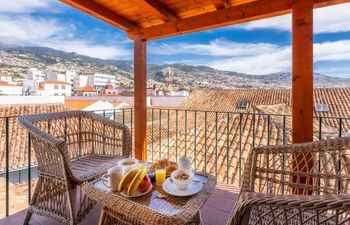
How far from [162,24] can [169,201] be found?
97.1 inches

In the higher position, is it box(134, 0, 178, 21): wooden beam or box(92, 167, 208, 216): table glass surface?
box(134, 0, 178, 21): wooden beam

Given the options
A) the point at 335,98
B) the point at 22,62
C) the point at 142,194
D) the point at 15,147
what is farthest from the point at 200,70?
the point at 142,194

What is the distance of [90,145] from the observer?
8.28ft

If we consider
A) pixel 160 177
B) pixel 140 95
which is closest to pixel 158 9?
pixel 140 95

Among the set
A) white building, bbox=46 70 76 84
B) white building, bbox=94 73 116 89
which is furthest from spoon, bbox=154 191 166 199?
white building, bbox=94 73 116 89

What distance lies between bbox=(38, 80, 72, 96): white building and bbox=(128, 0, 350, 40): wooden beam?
13316 mm

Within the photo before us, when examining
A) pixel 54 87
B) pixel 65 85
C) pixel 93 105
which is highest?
pixel 65 85

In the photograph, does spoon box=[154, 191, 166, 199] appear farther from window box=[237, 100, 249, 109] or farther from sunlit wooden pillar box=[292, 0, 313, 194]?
window box=[237, 100, 249, 109]

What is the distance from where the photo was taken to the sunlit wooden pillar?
6.73 ft

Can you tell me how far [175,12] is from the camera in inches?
111

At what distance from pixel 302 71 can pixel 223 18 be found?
1.08 m

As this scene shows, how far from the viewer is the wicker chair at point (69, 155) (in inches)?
64.2

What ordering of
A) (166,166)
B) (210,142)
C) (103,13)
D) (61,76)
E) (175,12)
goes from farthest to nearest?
(61,76) → (210,142) → (175,12) → (103,13) → (166,166)

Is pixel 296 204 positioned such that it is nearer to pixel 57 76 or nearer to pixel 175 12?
pixel 175 12
